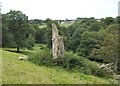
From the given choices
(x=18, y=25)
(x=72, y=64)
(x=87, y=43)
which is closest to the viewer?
(x=72, y=64)

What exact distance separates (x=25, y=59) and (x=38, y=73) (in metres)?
4.60

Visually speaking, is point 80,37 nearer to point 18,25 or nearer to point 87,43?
point 87,43

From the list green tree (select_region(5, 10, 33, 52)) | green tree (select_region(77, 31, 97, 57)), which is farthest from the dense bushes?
green tree (select_region(77, 31, 97, 57))

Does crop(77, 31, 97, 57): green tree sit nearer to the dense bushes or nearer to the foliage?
the foliage

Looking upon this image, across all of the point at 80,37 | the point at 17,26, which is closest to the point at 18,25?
the point at 17,26

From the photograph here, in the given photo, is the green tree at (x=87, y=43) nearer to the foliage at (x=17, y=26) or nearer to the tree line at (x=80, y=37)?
the tree line at (x=80, y=37)

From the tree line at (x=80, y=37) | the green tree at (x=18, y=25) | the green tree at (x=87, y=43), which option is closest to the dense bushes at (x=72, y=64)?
the tree line at (x=80, y=37)

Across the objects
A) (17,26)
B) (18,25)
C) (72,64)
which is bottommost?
(72,64)

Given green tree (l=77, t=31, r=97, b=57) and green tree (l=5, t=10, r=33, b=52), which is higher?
green tree (l=5, t=10, r=33, b=52)

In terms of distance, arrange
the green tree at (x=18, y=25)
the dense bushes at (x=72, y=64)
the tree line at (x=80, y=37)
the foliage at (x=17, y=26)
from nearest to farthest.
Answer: the dense bushes at (x=72, y=64) < the tree line at (x=80, y=37) < the foliage at (x=17, y=26) < the green tree at (x=18, y=25)

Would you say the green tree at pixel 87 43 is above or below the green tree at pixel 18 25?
below

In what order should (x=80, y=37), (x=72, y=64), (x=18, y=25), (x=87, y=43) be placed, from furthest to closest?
(x=80, y=37) → (x=87, y=43) → (x=18, y=25) → (x=72, y=64)

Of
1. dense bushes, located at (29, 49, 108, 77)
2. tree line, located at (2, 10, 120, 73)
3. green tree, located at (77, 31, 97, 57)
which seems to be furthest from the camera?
green tree, located at (77, 31, 97, 57)

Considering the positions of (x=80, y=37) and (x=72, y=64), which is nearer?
(x=72, y=64)
